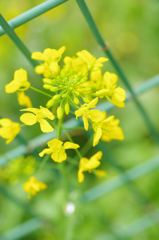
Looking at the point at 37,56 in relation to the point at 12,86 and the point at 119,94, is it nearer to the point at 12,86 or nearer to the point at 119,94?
the point at 12,86

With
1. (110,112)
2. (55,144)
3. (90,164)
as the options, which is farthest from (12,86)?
(110,112)

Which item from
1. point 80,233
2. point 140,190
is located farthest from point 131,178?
point 80,233

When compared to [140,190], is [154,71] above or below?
above

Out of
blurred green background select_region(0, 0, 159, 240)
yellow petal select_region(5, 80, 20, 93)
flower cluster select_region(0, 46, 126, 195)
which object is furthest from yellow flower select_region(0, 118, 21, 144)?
blurred green background select_region(0, 0, 159, 240)

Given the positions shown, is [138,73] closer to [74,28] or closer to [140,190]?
[74,28]

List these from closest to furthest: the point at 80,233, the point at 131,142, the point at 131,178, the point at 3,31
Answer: the point at 3,31 → the point at 131,178 → the point at 80,233 → the point at 131,142

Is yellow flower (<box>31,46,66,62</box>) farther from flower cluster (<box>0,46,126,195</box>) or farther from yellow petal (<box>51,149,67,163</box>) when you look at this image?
yellow petal (<box>51,149,67,163</box>)
